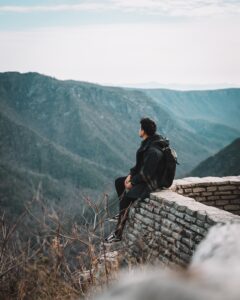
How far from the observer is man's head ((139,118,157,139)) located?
6066mm

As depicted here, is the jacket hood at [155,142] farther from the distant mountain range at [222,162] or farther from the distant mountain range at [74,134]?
the distant mountain range at [74,134]

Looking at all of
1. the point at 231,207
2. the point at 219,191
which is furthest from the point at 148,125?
the point at 231,207

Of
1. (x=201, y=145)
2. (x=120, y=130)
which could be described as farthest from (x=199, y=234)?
(x=201, y=145)

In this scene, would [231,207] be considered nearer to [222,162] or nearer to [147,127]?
[147,127]

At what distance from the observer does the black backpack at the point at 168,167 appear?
19.7 ft

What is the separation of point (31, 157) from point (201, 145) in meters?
69.2

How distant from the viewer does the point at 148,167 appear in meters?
5.91

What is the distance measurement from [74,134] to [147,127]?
470 ft

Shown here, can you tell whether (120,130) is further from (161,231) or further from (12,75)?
(161,231)

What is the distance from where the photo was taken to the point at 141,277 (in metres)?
0.89

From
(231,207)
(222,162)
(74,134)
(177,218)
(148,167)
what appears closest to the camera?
(177,218)

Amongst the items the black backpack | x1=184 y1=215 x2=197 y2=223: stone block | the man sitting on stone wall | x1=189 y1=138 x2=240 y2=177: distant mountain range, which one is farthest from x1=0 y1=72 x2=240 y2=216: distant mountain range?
x1=184 y1=215 x2=197 y2=223: stone block

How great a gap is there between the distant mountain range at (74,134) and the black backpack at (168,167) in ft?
292

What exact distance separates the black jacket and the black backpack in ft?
0.16
